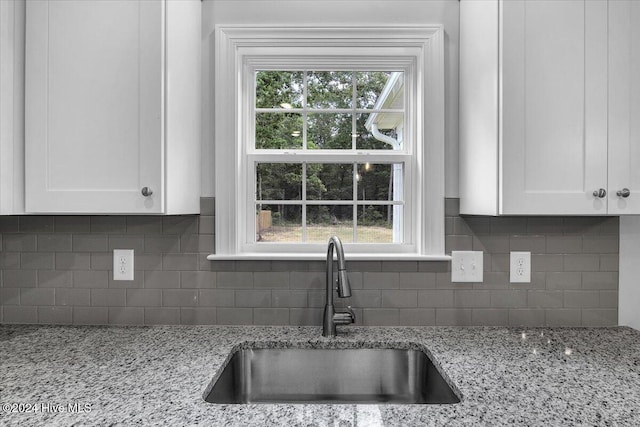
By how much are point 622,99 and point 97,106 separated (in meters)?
1.84

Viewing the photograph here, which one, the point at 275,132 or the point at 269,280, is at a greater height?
the point at 275,132

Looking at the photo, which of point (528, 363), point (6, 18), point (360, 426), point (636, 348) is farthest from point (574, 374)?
point (6, 18)

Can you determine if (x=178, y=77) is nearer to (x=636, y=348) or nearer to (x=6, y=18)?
(x=6, y=18)

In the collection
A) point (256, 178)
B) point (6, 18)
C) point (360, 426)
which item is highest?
point (6, 18)

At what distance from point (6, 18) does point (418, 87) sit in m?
1.55

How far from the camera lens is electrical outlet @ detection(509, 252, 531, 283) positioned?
5.29 feet

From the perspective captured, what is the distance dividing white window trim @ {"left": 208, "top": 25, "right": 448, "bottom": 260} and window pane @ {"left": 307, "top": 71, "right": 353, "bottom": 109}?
0.13 m

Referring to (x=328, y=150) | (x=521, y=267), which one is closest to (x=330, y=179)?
(x=328, y=150)

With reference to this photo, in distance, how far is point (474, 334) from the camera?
1.51m

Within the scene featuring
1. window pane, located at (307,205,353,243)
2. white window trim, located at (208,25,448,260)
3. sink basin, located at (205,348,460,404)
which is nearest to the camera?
sink basin, located at (205,348,460,404)

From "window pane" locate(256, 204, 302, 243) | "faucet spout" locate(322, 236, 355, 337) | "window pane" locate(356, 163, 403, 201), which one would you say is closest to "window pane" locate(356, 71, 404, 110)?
"window pane" locate(356, 163, 403, 201)

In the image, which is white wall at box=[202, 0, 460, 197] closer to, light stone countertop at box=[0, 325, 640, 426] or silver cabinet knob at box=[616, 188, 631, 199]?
silver cabinet knob at box=[616, 188, 631, 199]

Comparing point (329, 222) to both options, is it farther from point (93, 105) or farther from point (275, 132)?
point (93, 105)

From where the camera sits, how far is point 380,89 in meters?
1.74
